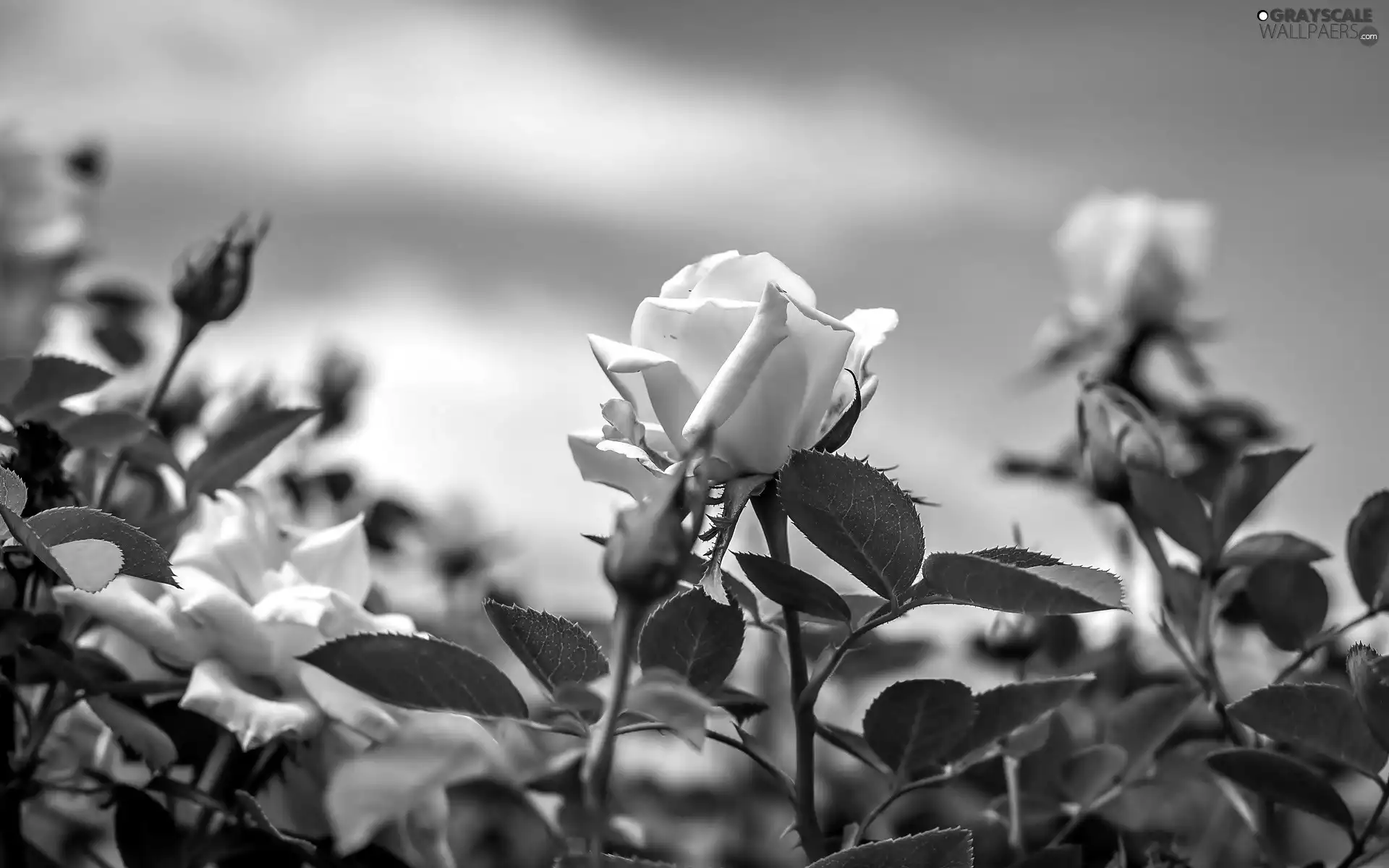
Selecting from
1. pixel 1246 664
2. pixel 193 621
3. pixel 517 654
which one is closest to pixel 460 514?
pixel 1246 664

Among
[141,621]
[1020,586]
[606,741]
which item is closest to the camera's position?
[606,741]

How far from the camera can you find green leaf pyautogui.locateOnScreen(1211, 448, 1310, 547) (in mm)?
809

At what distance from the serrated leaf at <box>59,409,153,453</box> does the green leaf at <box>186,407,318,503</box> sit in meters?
0.05

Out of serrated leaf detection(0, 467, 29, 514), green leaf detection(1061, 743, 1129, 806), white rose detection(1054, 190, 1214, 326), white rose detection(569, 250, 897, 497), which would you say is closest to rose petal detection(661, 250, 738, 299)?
white rose detection(569, 250, 897, 497)

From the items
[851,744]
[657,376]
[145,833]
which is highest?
[657,376]

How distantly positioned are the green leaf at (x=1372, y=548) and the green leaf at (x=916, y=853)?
434mm

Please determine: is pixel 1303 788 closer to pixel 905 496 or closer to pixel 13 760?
pixel 905 496

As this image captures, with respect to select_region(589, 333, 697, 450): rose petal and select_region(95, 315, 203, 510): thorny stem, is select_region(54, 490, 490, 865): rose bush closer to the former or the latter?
select_region(95, 315, 203, 510): thorny stem

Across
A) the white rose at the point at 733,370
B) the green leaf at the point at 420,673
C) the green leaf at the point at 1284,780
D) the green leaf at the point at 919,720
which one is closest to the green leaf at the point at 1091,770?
the green leaf at the point at 1284,780

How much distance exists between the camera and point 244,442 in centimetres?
85

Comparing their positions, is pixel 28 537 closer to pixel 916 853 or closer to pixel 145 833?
pixel 145 833

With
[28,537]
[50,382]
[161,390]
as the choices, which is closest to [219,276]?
[161,390]

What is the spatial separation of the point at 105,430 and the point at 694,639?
50 centimetres

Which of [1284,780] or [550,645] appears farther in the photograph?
[1284,780]
